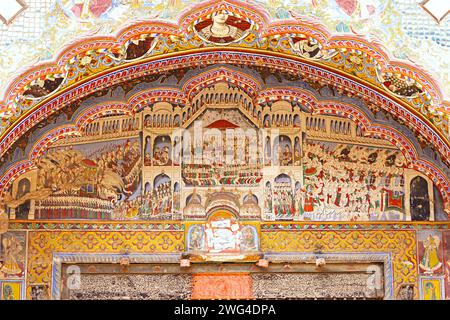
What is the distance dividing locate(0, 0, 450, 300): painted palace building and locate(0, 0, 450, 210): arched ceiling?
3cm

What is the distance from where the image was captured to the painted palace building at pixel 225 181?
12.3m

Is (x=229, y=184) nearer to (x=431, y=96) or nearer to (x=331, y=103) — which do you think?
(x=331, y=103)

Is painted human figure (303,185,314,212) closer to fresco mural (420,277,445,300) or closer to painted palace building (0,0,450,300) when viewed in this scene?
painted palace building (0,0,450,300)

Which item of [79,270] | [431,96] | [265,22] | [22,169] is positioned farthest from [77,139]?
[431,96]

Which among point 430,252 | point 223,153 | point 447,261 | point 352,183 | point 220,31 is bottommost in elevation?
point 447,261

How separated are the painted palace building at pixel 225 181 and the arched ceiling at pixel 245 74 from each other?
1.0 inches

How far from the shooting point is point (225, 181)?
42.2 ft

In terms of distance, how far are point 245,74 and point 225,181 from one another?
136 cm

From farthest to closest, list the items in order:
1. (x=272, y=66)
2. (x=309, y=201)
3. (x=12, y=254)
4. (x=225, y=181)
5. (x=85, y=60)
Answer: (x=225, y=181)
(x=309, y=201)
(x=12, y=254)
(x=272, y=66)
(x=85, y=60)

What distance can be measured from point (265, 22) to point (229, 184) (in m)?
2.33

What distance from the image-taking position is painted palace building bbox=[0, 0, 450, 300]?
1226 cm

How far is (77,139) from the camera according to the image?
42.0 ft

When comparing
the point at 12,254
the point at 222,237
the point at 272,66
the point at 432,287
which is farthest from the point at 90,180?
the point at 432,287

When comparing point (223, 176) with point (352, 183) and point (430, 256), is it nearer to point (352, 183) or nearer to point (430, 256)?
point (352, 183)
